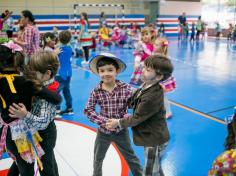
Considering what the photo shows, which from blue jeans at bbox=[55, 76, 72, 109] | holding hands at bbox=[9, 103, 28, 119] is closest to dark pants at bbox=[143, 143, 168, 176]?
holding hands at bbox=[9, 103, 28, 119]

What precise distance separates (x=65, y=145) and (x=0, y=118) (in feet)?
5.28

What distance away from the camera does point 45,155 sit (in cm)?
219

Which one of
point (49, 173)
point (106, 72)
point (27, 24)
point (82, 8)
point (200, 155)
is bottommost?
point (200, 155)

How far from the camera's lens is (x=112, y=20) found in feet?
61.8

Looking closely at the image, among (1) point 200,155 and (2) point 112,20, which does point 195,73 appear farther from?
(2) point 112,20

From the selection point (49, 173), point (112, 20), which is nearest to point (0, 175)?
point (49, 173)

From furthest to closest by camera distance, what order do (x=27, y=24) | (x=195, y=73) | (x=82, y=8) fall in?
(x=82, y=8)
(x=195, y=73)
(x=27, y=24)

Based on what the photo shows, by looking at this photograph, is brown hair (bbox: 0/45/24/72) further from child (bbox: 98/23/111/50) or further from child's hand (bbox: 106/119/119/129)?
child (bbox: 98/23/111/50)

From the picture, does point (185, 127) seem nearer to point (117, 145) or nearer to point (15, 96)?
point (117, 145)

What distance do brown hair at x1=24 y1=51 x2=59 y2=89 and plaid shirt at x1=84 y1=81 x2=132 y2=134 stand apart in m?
0.46

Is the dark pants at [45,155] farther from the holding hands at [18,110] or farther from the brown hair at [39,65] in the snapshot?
the brown hair at [39,65]

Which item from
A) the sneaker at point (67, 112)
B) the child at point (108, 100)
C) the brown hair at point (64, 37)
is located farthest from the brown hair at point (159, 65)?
the sneaker at point (67, 112)

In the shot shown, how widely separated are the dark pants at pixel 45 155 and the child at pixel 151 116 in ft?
1.53

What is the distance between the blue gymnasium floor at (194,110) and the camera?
11.0 ft
